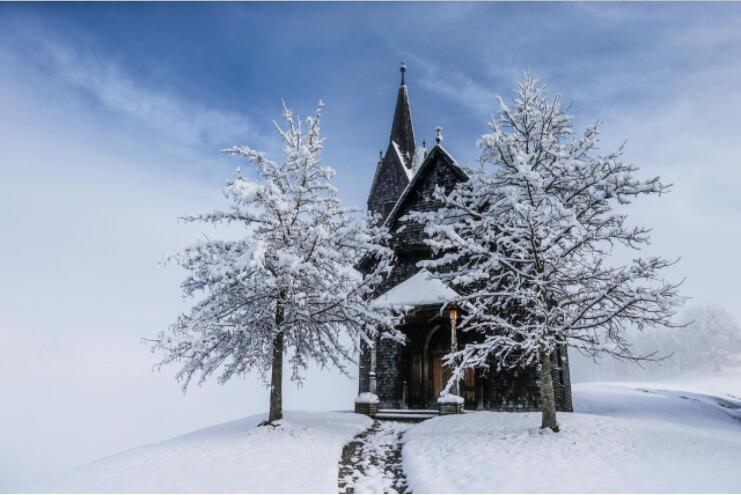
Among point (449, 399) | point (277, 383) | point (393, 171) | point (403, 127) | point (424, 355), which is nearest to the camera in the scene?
point (277, 383)

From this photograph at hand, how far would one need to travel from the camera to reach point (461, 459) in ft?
33.1

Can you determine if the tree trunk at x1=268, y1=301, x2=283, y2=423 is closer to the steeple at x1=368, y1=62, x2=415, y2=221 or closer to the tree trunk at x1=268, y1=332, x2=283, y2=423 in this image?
the tree trunk at x1=268, y1=332, x2=283, y2=423

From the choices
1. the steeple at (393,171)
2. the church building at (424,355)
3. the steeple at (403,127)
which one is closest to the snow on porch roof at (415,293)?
the church building at (424,355)

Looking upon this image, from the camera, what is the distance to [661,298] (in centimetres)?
1057

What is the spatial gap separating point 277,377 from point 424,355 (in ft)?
25.0

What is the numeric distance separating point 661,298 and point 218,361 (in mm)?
10716

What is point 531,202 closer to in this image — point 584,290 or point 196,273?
point 584,290

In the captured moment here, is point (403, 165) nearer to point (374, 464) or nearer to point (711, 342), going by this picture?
point (374, 464)

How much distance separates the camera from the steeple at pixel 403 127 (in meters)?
26.4

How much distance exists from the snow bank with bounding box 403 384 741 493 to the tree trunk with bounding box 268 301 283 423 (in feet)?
11.7

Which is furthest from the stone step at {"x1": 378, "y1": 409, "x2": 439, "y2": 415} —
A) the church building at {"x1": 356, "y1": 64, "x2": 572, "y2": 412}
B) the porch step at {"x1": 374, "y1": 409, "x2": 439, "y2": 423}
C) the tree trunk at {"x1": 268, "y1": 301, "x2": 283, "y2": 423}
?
the tree trunk at {"x1": 268, "y1": 301, "x2": 283, "y2": 423}

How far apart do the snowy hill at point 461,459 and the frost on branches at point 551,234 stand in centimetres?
163

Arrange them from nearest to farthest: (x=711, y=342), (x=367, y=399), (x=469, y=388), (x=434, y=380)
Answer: (x=367, y=399), (x=469, y=388), (x=434, y=380), (x=711, y=342)

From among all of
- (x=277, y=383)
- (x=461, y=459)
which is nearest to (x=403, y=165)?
(x=277, y=383)
